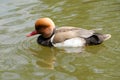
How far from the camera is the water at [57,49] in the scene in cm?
660

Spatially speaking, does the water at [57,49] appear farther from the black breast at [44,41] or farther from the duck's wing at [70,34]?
the duck's wing at [70,34]

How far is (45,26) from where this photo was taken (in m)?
7.93

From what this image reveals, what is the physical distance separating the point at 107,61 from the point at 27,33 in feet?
8.39

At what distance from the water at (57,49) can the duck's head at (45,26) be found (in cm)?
31

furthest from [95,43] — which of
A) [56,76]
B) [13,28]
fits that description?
[13,28]

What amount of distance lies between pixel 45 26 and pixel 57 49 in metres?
0.56

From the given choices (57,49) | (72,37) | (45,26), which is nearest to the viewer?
(72,37)

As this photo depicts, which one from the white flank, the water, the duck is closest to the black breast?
the duck

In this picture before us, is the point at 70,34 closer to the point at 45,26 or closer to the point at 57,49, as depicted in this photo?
the point at 57,49

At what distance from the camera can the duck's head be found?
25.8ft

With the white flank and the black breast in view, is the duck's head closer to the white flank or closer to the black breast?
the black breast

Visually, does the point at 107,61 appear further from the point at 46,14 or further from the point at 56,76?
the point at 46,14

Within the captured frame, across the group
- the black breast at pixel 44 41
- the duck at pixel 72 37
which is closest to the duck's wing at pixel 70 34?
the duck at pixel 72 37

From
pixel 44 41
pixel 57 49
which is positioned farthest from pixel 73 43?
pixel 44 41
